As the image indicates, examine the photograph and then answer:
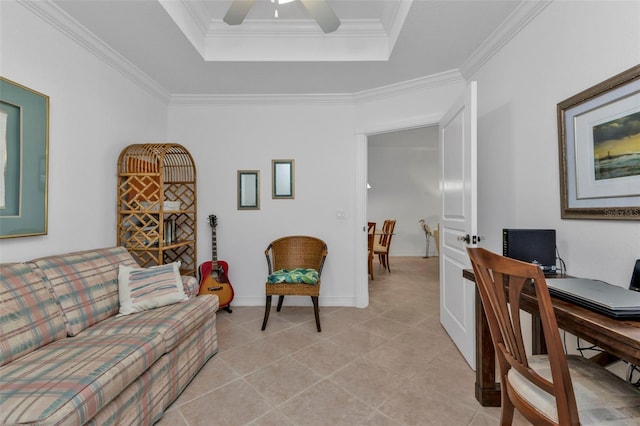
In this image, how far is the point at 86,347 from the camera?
138cm

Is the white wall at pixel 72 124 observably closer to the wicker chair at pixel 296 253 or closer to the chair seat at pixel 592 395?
the wicker chair at pixel 296 253

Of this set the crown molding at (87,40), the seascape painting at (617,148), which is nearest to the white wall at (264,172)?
the crown molding at (87,40)

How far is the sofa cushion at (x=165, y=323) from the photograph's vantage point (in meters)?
1.57

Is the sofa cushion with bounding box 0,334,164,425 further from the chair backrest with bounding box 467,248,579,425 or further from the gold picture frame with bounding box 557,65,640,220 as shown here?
the gold picture frame with bounding box 557,65,640,220

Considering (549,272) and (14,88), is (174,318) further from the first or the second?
(549,272)

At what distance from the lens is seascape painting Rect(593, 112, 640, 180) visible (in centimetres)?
122

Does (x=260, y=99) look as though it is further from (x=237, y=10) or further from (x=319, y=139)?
(x=237, y=10)

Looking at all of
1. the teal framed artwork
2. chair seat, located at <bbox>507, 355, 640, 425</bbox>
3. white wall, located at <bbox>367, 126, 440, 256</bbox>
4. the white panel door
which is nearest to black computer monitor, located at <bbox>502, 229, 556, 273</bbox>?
the white panel door

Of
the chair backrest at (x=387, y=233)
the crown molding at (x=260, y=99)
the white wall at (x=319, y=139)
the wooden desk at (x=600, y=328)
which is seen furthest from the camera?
the chair backrest at (x=387, y=233)

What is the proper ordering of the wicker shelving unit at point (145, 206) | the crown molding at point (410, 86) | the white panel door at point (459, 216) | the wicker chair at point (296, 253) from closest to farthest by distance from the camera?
the white panel door at point (459, 216)
the wicker shelving unit at point (145, 206)
the crown molding at point (410, 86)
the wicker chair at point (296, 253)

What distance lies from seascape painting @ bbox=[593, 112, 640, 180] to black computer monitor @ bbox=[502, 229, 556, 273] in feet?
1.25

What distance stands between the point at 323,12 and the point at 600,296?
193cm

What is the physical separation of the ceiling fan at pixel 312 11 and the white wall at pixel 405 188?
5.01 metres

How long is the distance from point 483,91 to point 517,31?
1.58 feet
